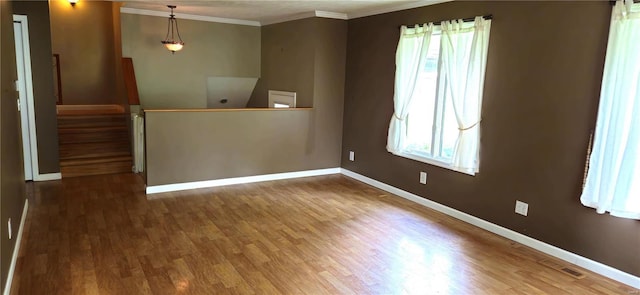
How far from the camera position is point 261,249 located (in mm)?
3385

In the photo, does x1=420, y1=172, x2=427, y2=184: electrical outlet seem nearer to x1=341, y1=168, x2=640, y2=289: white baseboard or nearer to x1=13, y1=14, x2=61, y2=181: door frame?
x1=341, y1=168, x2=640, y2=289: white baseboard

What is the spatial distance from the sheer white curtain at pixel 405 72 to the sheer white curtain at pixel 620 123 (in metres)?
1.79

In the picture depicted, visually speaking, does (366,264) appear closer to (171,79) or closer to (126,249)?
(126,249)

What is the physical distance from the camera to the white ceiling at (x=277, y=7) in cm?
470

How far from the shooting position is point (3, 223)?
2.53m

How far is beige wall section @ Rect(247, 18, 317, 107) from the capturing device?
5.68 metres

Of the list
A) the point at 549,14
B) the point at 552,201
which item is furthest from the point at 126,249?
the point at 549,14

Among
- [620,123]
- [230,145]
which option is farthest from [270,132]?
[620,123]

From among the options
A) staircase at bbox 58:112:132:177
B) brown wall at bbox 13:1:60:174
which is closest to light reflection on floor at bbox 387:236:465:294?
staircase at bbox 58:112:132:177

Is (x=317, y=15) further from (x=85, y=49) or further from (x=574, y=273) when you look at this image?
(x=85, y=49)

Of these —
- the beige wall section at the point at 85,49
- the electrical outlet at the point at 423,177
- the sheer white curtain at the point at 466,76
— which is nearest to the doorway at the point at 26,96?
the beige wall section at the point at 85,49

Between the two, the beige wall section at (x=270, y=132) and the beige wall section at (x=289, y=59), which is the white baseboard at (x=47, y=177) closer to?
the beige wall section at (x=270, y=132)

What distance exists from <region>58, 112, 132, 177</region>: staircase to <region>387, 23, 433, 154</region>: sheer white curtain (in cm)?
364

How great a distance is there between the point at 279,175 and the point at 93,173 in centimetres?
245
